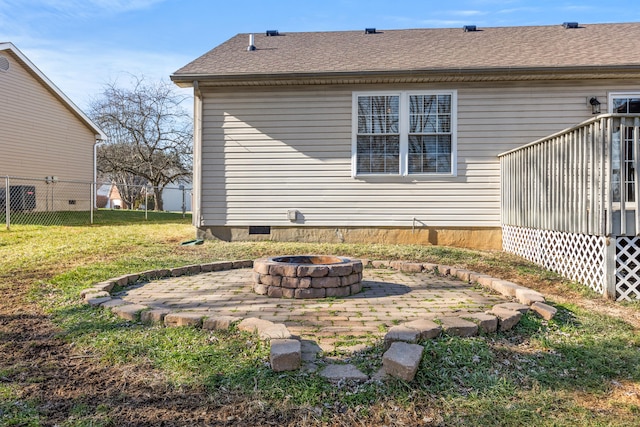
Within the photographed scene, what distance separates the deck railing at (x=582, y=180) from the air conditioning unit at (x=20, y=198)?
14743mm

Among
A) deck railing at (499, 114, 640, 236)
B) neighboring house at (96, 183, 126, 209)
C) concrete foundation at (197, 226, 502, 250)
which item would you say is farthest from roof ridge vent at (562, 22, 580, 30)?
neighboring house at (96, 183, 126, 209)

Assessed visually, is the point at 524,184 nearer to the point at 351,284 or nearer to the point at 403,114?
the point at 403,114

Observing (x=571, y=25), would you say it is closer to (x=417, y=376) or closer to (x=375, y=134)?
(x=375, y=134)

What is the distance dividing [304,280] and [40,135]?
53.3ft

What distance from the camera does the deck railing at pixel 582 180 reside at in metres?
4.50

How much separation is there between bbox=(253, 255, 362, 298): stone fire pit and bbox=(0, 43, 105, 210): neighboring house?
1334 centimetres

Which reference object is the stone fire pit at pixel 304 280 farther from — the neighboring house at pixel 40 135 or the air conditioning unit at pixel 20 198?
the neighboring house at pixel 40 135

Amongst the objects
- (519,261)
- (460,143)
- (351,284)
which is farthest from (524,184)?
(351,284)

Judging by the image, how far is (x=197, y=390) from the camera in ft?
7.55

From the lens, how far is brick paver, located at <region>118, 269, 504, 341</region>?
3.36 metres

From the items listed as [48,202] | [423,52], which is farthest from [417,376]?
[48,202]

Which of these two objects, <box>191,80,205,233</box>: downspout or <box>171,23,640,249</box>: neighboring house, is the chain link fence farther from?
<box>171,23,640,249</box>: neighboring house

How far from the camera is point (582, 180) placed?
4.91m

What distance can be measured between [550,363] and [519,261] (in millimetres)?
4150
